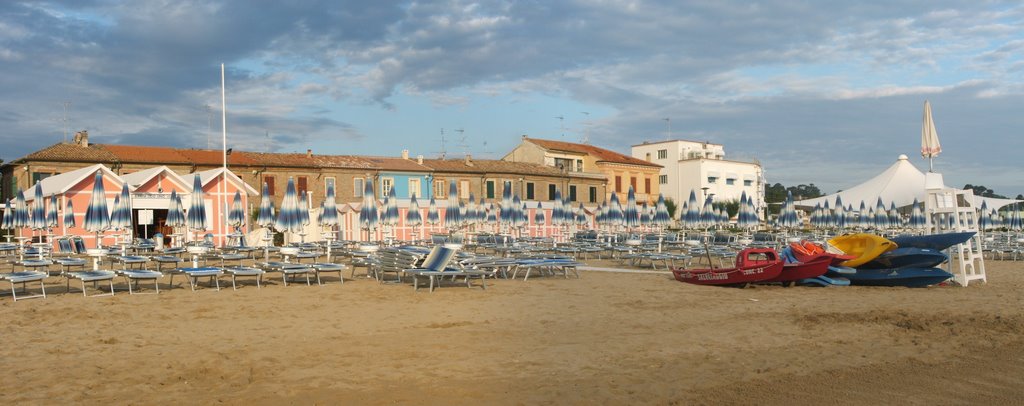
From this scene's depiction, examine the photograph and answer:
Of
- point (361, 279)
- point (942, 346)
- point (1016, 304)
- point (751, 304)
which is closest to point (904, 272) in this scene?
point (1016, 304)

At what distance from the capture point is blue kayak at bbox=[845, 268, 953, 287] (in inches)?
568

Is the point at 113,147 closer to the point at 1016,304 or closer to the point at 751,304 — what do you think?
the point at 751,304

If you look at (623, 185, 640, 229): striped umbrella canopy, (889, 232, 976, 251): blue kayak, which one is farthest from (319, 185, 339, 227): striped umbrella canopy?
(889, 232, 976, 251): blue kayak

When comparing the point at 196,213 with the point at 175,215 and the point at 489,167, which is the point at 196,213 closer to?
the point at 175,215

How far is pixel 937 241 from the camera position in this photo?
1478 cm

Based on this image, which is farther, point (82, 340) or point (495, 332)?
point (495, 332)

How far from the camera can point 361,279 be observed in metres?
15.6

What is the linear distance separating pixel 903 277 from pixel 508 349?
995 cm

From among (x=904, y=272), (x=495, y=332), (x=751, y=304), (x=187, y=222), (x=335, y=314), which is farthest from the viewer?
(x=187, y=222)

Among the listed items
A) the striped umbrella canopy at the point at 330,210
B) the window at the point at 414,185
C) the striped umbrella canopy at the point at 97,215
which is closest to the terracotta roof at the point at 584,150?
the window at the point at 414,185

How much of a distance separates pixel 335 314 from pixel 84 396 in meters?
4.55

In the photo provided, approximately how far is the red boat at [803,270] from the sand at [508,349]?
5.48ft

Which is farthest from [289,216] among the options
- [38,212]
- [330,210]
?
[38,212]

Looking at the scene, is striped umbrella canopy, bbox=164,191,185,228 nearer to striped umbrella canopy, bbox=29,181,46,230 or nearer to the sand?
striped umbrella canopy, bbox=29,181,46,230
